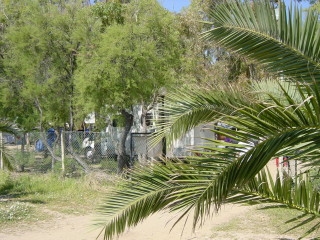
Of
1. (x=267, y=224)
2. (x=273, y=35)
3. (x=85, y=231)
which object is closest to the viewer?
(x=273, y=35)

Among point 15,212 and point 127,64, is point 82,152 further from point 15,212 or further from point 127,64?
point 15,212

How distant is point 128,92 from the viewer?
1352 cm

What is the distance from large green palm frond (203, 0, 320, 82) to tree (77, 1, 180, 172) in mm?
8979

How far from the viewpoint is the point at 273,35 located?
388 centimetres

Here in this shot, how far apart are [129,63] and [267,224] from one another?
6.45 metres

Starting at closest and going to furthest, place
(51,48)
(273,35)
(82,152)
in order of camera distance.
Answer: (273,35)
(51,48)
(82,152)

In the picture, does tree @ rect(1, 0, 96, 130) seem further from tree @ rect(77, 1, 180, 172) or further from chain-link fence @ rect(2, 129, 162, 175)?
tree @ rect(77, 1, 180, 172)

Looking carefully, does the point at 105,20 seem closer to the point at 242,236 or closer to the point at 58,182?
the point at 58,182

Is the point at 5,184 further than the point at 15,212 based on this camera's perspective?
Yes

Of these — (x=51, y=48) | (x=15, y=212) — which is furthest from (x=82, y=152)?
(x=15, y=212)

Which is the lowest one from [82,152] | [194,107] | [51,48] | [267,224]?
[267,224]

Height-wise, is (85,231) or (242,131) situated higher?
(242,131)

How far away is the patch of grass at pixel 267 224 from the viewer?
27.1ft

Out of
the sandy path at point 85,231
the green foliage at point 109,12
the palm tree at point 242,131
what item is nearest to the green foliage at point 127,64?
the green foliage at point 109,12
